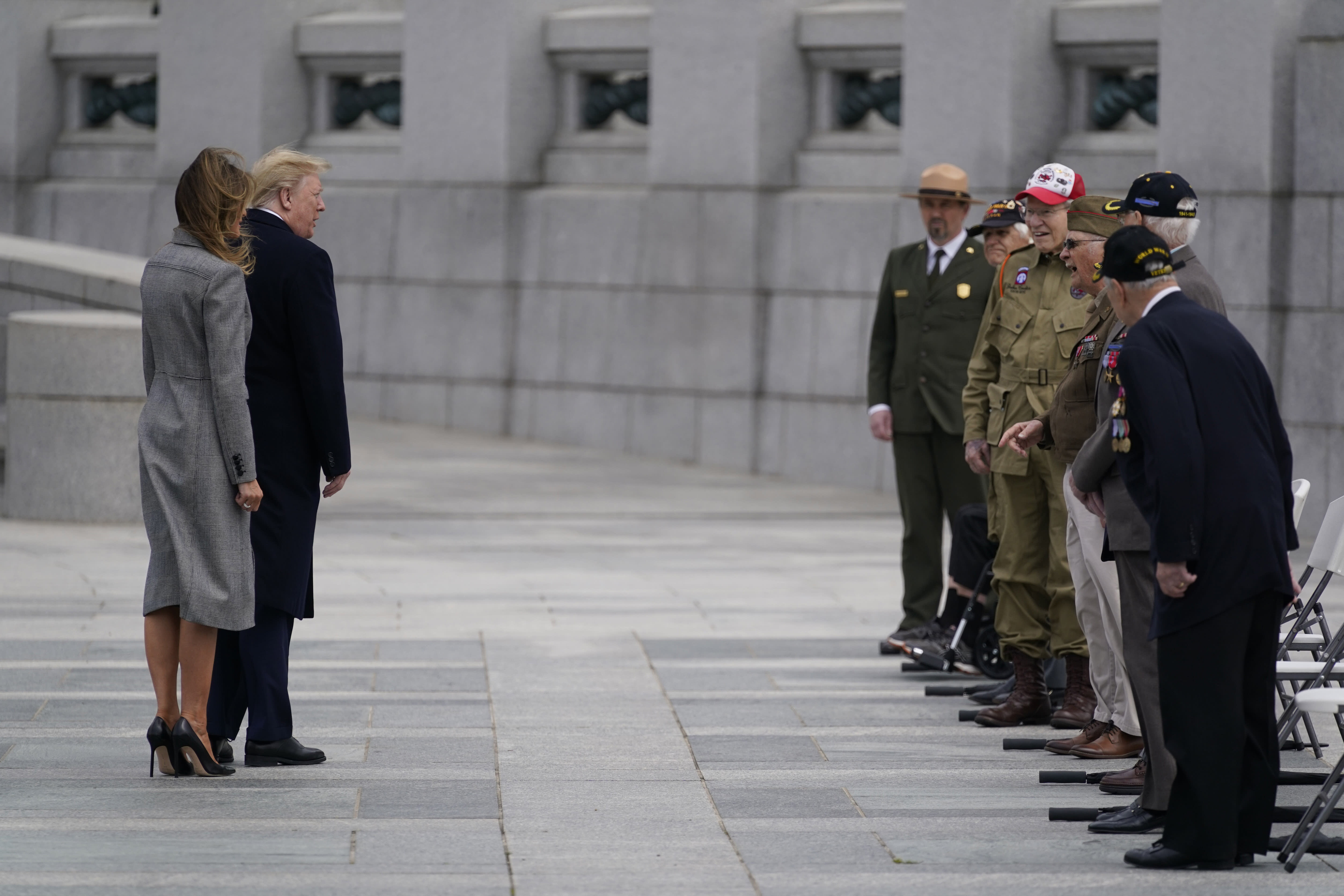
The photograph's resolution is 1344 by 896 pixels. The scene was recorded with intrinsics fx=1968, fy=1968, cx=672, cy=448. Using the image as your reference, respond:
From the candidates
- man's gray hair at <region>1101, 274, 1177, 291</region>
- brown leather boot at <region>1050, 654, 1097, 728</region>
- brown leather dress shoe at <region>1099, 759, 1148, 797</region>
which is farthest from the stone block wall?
man's gray hair at <region>1101, 274, 1177, 291</region>

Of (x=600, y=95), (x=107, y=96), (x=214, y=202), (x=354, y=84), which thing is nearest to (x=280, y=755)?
(x=214, y=202)

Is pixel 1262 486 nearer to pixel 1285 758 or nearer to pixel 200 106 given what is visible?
pixel 1285 758

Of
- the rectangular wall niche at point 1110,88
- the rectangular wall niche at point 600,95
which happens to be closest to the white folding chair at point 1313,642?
the rectangular wall niche at point 1110,88

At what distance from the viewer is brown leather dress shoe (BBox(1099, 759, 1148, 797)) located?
19.2ft

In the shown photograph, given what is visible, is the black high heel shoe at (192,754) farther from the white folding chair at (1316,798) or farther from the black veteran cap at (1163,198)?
the black veteran cap at (1163,198)

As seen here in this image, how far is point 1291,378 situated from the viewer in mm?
12164

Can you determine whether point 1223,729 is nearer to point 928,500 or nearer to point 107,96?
point 928,500

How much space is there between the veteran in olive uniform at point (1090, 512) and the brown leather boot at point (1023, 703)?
42 centimetres

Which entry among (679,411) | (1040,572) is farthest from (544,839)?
(679,411)

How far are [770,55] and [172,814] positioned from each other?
1057 centimetres

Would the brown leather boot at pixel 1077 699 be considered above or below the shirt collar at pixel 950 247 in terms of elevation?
below

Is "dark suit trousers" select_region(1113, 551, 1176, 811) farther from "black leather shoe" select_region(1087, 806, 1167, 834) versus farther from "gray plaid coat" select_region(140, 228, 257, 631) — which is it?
"gray plaid coat" select_region(140, 228, 257, 631)

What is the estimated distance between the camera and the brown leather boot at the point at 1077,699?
22.3ft

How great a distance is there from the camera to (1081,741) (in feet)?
21.1
